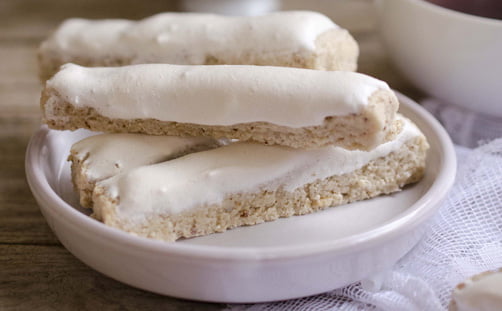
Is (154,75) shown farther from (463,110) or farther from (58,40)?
(463,110)

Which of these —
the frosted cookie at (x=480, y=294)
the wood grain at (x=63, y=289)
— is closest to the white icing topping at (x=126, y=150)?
the wood grain at (x=63, y=289)

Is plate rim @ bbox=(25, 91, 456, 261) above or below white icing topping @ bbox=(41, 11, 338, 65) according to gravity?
below

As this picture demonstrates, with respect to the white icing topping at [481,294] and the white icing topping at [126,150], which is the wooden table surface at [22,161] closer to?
the white icing topping at [126,150]

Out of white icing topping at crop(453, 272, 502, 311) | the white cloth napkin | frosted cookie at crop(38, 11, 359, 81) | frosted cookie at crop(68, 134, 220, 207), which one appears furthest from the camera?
frosted cookie at crop(38, 11, 359, 81)

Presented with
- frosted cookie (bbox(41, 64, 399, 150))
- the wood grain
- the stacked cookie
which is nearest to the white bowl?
the stacked cookie

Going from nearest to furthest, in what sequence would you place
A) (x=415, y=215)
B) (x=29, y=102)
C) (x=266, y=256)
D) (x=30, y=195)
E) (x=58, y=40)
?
(x=266, y=256) < (x=415, y=215) < (x=30, y=195) < (x=58, y=40) < (x=29, y=102)

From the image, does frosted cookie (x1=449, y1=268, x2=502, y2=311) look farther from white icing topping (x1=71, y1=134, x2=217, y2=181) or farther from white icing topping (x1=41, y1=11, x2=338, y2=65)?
white icing topping (x1=41, y1=11, x2=338, y2=65)

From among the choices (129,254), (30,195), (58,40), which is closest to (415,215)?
(129,254)
